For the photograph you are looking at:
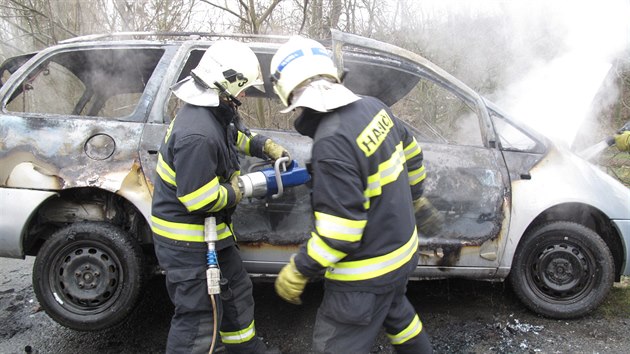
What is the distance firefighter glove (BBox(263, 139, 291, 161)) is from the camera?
2957mm

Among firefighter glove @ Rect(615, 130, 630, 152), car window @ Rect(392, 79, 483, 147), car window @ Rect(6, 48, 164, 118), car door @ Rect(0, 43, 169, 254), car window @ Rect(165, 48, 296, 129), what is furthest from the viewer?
car window @ Rect(392, 79, 483, 147)

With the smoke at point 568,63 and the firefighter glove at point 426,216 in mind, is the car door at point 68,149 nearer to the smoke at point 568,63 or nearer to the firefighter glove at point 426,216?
the firefighter glove at point 426,216

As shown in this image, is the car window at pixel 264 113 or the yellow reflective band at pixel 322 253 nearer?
the yellow reflective band at pixel 322 253

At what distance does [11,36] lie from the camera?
8.20 m

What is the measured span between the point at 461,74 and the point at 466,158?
5149 millimetres

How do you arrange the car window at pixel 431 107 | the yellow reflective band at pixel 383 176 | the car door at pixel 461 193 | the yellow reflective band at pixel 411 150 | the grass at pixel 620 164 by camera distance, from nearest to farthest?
the yellow reflective band at pixel 383 176 → the yellow reflective band at pixel 411 150 → the car door at pixel 461 193 → the car window at pixel 431 107 → the grass at pixel 620 164

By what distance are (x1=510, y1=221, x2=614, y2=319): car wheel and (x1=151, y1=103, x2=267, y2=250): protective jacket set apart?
81.4 inches

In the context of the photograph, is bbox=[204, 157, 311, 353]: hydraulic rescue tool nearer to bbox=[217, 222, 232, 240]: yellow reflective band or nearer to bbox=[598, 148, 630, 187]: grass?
bbox=[217, 222, 232, 240]: yellow reflective band

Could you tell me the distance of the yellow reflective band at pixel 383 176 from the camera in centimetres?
203

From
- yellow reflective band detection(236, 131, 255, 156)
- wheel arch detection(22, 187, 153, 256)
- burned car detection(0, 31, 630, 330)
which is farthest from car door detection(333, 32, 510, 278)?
wheel arch detection(22, 187, 153, 256)

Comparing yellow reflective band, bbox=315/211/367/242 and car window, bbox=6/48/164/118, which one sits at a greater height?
car window, bbox=6/48/164/118

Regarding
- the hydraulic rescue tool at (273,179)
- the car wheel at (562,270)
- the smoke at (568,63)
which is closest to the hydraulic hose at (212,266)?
the hydraulic rescue tool at (273,179)

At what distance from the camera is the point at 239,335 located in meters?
2.77

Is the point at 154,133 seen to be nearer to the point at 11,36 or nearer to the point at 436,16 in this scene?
the point at 436,16
